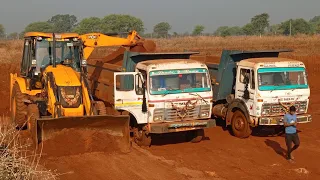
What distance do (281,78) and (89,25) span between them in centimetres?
5810

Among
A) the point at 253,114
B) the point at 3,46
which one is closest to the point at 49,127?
the point at 253,114

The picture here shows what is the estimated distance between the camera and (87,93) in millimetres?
12008

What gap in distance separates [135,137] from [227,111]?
3.31m

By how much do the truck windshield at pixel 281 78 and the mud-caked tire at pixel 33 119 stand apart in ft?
20.6

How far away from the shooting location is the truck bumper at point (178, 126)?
40.0 feet

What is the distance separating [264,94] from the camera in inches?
531

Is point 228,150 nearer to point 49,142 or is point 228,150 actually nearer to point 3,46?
point 49,142

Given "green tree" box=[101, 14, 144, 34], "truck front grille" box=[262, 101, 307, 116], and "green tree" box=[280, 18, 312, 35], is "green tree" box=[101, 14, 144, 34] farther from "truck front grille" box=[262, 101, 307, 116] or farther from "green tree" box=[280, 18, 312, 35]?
"truck front grille" box=[262, 101, 307, 116]

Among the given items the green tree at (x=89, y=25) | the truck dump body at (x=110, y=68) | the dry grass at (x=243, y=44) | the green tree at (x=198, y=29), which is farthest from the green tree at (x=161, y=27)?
the truck dump body at (x=110, y=68)

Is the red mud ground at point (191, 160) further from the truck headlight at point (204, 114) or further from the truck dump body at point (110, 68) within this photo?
the truck dump body at point (110, 68)

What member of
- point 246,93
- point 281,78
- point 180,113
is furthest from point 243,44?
point 180,113

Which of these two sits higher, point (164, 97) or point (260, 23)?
point (260, 23)

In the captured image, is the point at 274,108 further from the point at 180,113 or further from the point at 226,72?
the point at 180,113

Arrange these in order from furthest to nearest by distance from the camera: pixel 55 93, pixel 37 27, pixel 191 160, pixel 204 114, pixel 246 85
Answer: pixel 37 27 → pixel 246 85 → pixel 204 114 → pixel 55 93 → pixel 191 160
